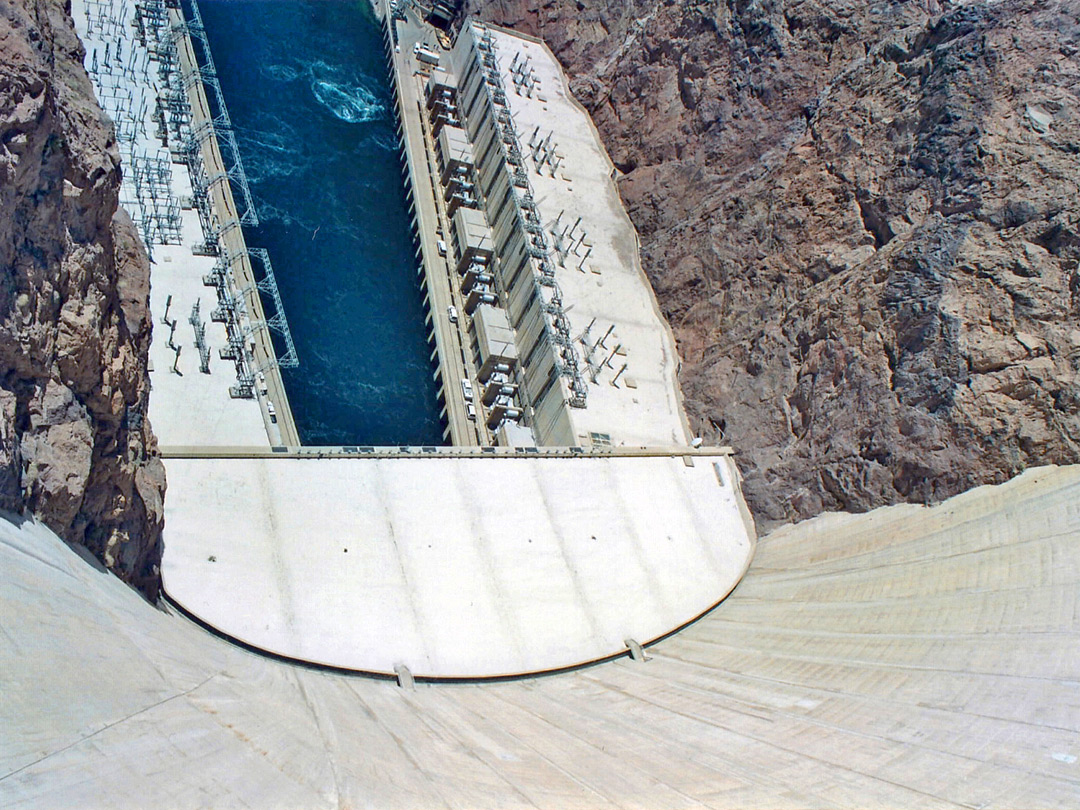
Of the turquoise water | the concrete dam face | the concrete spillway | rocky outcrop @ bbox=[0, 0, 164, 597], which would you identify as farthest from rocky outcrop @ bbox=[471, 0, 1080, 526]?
rocky outcrop @ bbox=[0, 0, 164, 597]

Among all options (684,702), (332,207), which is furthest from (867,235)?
(332,207)

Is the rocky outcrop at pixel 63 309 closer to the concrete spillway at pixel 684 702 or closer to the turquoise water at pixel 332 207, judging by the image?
the concrete spillway at pixel 684 702

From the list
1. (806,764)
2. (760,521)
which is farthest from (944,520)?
(806,764)

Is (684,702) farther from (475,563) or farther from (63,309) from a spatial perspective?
(63,309)

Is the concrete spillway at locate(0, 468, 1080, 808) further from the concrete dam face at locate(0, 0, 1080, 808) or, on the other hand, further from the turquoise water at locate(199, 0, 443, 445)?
the turquoise water at locate(199, 0, 443, 445)

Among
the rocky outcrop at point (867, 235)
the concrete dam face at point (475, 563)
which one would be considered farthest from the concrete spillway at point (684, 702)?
the rocky outcrop at point (867, 235)
